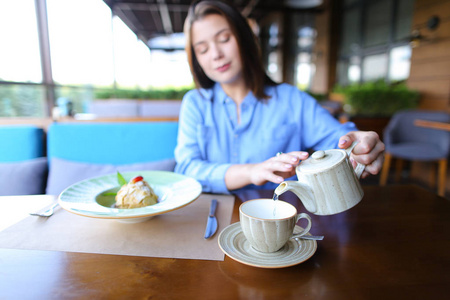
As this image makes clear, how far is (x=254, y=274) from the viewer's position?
0.53m

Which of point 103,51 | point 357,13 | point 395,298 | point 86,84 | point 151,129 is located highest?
point 357,13

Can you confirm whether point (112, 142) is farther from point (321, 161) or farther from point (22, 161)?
point (321, 161)

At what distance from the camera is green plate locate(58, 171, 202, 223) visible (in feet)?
2.16

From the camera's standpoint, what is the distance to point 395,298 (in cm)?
47

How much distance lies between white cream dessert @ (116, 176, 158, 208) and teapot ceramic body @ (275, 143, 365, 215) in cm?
39

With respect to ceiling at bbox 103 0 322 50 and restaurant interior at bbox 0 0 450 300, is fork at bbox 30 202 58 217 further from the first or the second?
ceiling at bbox 103 0 322 50

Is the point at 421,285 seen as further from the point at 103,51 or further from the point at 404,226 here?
the point at 103,51

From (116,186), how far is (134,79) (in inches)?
404

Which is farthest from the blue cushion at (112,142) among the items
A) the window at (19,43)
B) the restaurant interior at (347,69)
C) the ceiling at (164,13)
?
the ceiling at (164,13)

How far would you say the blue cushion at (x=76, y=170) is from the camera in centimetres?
135

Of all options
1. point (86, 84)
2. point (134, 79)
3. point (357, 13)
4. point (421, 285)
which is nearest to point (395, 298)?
point (421, 285)

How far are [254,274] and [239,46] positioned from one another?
36.1 inches

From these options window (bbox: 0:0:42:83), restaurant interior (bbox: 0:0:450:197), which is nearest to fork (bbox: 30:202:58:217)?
restaurant interior (bbox: 0:0:450:197)

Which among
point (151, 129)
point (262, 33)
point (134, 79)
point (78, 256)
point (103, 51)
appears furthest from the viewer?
point (262, 33)
